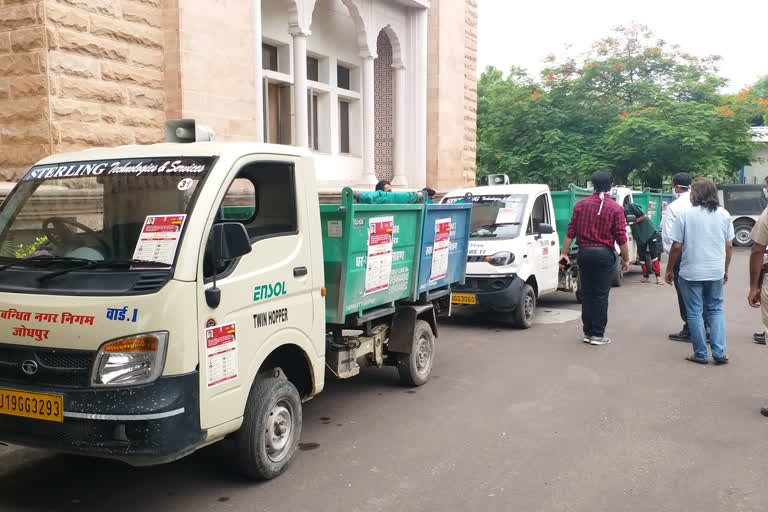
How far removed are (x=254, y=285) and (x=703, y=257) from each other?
5.34m

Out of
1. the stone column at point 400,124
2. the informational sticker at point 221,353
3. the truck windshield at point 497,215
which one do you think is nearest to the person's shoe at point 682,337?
the truck windshield at point 497,215

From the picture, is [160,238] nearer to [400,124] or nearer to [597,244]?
[597,244]

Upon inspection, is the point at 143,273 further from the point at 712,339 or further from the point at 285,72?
the point at 285,72

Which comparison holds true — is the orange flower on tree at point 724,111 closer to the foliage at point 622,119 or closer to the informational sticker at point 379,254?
the foliage at point 622,119

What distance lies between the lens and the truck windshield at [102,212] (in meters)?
3.90

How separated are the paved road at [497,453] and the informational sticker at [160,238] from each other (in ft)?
4.69

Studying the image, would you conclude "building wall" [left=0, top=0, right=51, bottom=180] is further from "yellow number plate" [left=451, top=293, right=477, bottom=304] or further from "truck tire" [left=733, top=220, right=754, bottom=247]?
"truck tire" [left=733, top=220, right=754, bottom=247]

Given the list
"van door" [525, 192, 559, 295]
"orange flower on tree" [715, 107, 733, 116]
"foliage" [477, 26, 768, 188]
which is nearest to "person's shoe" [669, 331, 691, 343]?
"van door" [525, 192, 559, 295]

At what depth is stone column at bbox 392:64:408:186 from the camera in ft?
58.8

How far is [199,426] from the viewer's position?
3748mm

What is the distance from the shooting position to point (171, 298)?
359cm

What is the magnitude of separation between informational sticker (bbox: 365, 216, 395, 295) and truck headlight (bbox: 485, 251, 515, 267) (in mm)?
3698

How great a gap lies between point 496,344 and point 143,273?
19.2 ft

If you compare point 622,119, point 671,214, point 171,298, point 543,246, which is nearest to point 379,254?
point 171,298
